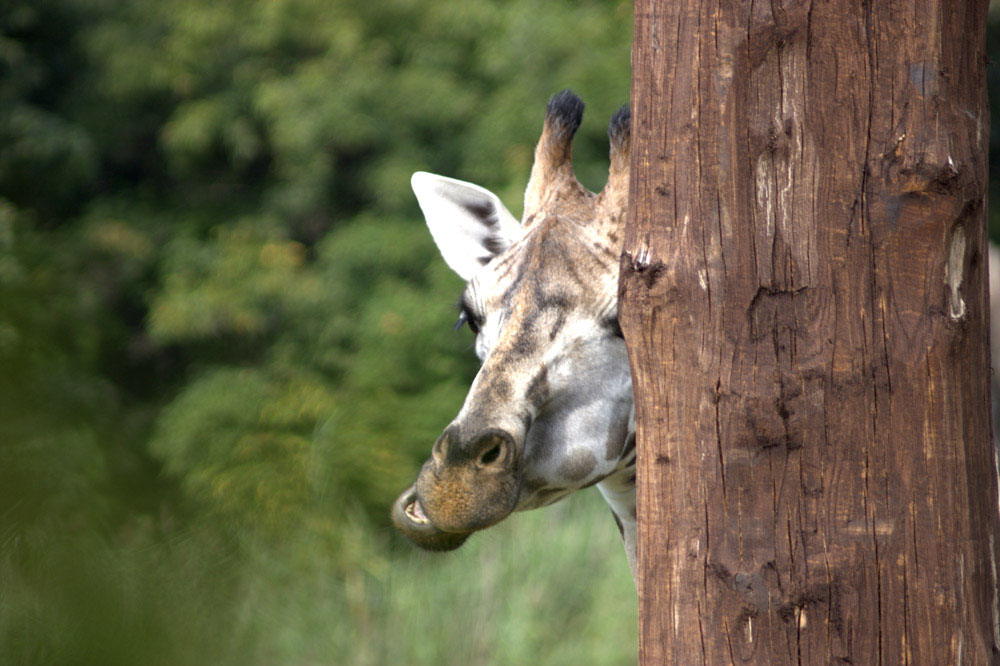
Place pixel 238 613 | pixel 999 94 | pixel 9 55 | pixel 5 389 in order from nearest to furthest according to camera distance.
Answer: pixel 5 389 → pixel 238 613 → pixel 9 55 → pixel 999 94

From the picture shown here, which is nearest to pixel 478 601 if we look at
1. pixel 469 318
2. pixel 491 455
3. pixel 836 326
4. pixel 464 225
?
pixel 464 225

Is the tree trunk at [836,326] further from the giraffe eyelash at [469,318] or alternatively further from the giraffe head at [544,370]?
the giraffe eyelash at [469,318]

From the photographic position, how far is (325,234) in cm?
923

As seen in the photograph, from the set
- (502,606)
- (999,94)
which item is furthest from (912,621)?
(999,94)

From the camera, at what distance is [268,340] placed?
8797 mm

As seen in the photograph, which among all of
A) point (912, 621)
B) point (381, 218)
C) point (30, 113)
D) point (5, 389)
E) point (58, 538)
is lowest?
point (912, 621)

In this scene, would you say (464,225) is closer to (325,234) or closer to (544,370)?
(544,370)

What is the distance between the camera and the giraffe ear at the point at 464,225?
3.01 m

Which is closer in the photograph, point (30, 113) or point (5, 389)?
point (5, 389)

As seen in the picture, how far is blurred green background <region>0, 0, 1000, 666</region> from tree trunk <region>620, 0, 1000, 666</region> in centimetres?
367

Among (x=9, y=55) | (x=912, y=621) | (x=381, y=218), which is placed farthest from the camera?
(x=381, y=218)

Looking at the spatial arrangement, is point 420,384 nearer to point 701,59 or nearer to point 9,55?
point 9,55

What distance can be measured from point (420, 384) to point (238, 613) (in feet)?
23.5

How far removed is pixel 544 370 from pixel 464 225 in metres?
0.87
